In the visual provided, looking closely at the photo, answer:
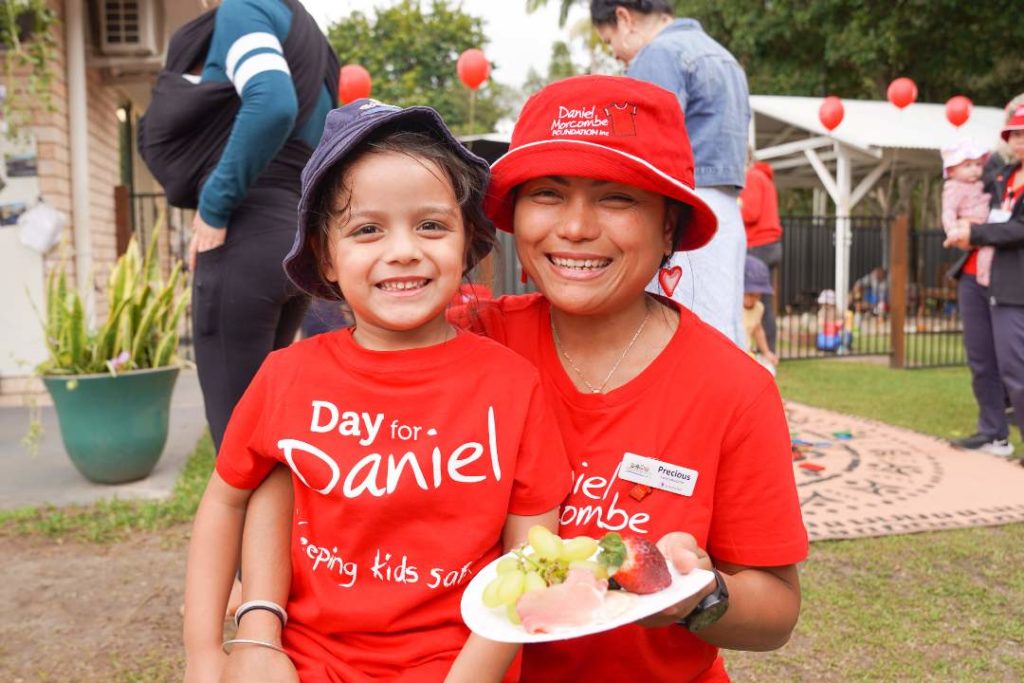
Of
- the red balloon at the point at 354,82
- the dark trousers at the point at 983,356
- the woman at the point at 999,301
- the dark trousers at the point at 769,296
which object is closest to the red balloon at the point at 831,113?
the dark trousers at the point at 769,296

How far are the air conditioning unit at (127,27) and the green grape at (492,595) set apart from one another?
8.44m

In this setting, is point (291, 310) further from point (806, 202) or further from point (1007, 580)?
point (806, 202)

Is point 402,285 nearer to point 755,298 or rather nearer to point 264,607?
point 264,607

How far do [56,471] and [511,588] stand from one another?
4758mm

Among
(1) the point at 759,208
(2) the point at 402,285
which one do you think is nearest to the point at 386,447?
(2) the point at 402,285

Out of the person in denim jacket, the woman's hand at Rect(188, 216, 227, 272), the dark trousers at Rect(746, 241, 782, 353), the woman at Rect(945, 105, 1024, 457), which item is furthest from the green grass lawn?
the dark trousers at Rect(746, 241, 782, 353)

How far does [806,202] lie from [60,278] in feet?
111

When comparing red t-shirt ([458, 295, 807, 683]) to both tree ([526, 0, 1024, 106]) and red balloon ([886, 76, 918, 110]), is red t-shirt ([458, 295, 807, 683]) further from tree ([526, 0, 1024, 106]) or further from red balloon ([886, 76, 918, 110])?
tree ([526, 0, 1024, 106])

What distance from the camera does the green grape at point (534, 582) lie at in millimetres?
1197

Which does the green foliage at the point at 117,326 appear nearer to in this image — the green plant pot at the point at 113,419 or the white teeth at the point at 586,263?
the green plant pot at the point at 113,419

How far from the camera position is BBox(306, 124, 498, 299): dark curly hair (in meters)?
1.62

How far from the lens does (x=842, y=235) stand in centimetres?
1365

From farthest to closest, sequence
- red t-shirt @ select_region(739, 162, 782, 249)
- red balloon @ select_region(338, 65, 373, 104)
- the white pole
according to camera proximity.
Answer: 1. the white pole
2. red balloon @ select_region(338, 65, 373, 104)
3. red t-shirt @ select_region(739, 162, 782, 249)

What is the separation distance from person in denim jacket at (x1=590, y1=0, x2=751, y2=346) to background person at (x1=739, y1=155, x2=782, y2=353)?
458 cm
